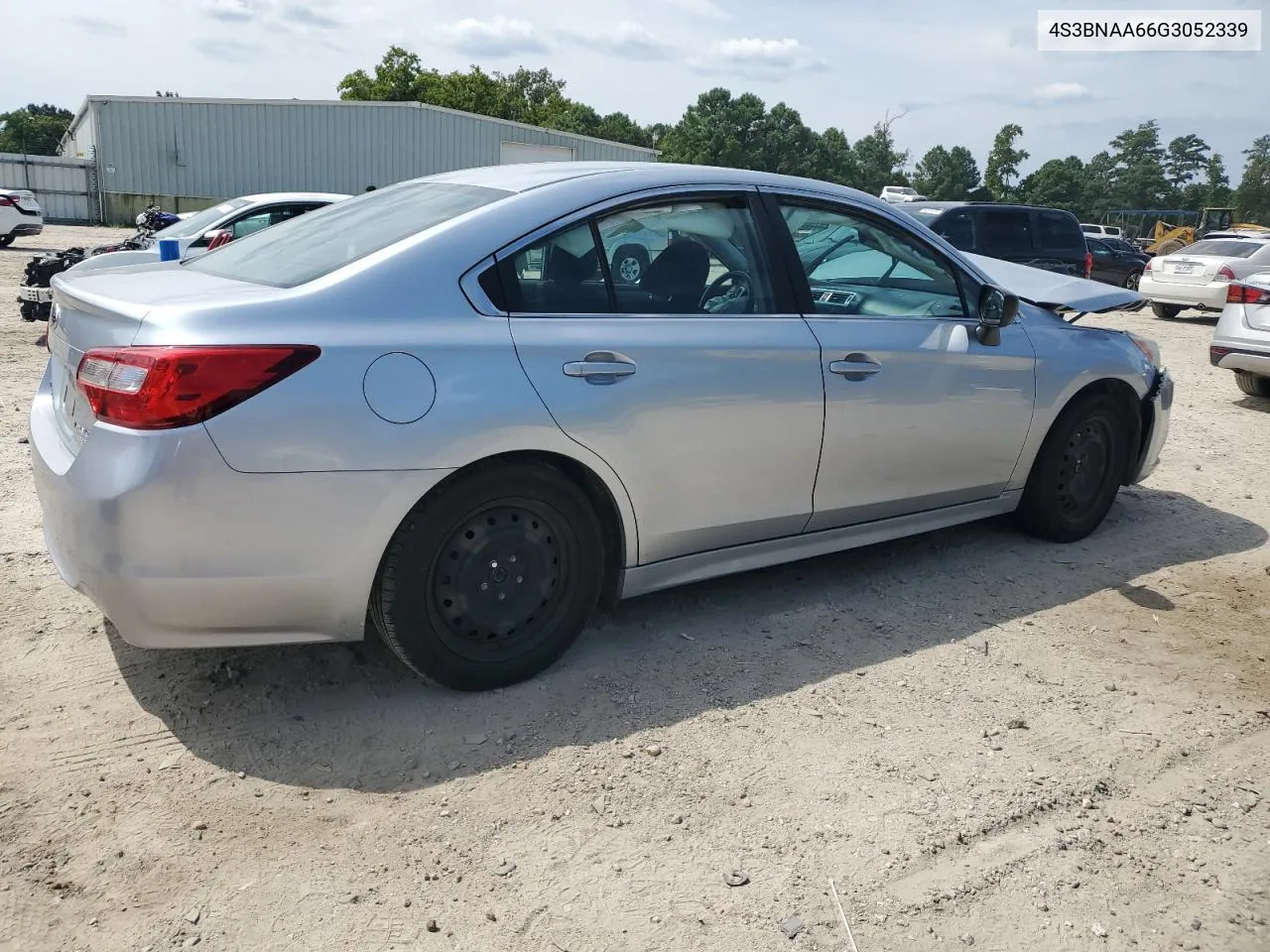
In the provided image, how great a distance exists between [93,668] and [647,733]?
1821mm

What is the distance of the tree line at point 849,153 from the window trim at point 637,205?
188 ft

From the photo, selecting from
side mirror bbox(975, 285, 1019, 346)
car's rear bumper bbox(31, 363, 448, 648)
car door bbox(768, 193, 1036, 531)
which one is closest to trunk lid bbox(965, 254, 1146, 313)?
side mirror bbox(975, 285, 1019, 346)

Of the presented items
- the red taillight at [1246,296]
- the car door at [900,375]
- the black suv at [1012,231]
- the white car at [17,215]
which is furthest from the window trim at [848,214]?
the white car at [17,215]

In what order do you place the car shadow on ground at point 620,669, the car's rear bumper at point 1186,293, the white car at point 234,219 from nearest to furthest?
1. the car shadow on ground at point 620,669
2. the white car at point 234,219
3. the car's rear bumper at point 1186,293

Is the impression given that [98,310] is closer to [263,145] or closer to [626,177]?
[626,177]

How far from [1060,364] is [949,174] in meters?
92.4

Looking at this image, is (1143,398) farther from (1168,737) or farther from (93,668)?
(93,668)

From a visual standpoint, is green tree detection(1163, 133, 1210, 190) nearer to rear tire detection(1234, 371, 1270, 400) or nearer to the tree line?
the tree line

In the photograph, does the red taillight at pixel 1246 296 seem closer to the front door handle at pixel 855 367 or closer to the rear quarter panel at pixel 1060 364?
the rear quarter panel at pixel 1060 364

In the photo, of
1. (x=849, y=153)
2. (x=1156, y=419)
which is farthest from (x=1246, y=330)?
(x=849, y=153)

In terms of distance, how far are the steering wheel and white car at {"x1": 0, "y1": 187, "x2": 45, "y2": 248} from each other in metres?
21.7

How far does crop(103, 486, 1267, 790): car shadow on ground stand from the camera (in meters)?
3.11

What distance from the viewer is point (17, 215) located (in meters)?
21.1

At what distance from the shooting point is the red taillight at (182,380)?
276cm
